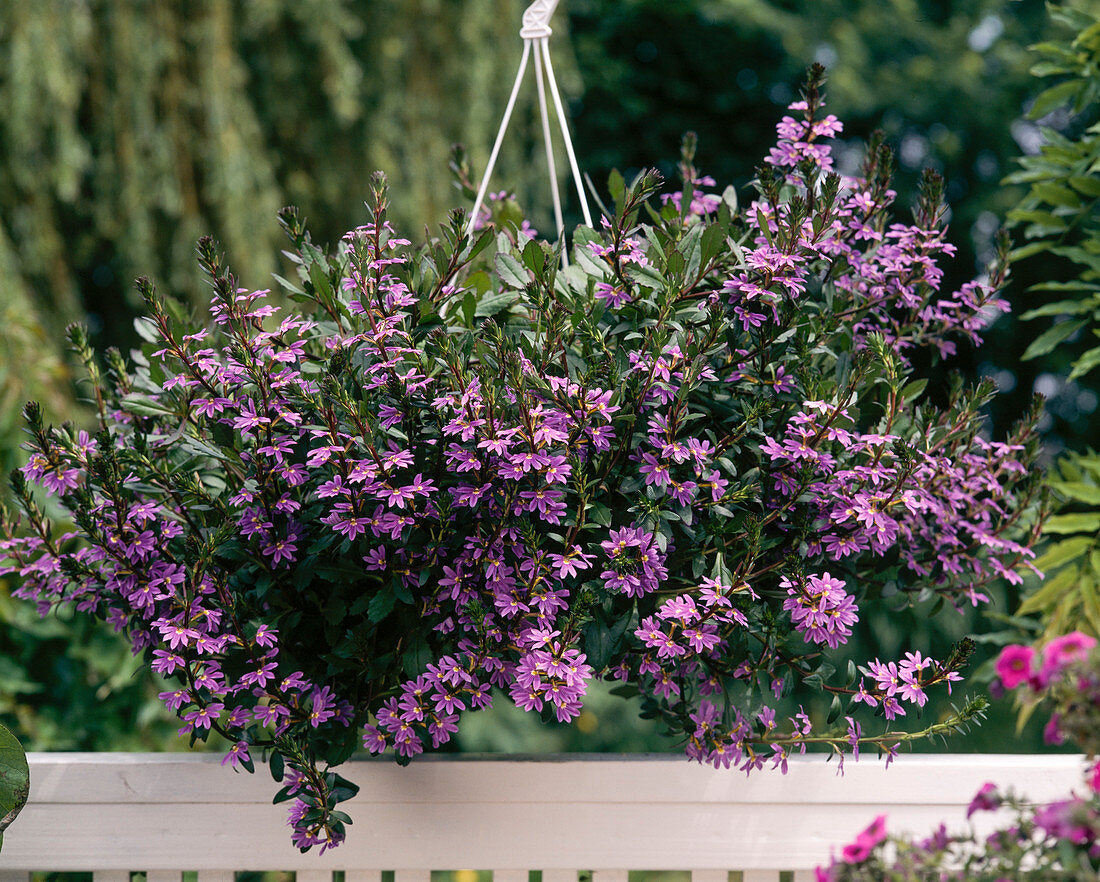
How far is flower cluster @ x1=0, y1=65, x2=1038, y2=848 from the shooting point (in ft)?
2.35

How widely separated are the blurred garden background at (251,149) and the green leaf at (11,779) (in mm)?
528

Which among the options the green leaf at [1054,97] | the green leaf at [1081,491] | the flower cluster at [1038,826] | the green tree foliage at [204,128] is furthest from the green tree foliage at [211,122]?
the flower cluster at [1038,826]

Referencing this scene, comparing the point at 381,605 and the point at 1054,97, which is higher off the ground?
the point at 1054,97

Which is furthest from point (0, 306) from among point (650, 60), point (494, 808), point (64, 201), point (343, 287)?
point (650, 60)

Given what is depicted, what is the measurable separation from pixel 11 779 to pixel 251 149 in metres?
1.99

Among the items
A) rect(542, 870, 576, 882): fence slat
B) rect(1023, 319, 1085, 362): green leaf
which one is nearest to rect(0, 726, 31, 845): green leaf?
rect(542, 870, 576, 882): fence slat

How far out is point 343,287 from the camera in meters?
0.79

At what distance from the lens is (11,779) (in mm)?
803

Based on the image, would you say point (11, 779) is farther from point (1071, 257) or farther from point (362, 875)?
point (1071, 257)

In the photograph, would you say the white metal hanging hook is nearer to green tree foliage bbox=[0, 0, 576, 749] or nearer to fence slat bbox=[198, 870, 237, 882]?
fence slat bbox=[198, 870, 237, 882]

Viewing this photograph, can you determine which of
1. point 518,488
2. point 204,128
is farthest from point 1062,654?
point 204,128

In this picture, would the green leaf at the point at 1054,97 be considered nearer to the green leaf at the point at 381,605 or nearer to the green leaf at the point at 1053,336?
the green leaf at the point at 1053,336

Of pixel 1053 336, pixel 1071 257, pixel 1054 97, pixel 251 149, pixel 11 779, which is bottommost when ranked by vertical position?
pixel 11 779

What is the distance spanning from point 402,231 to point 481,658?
7.21ft
